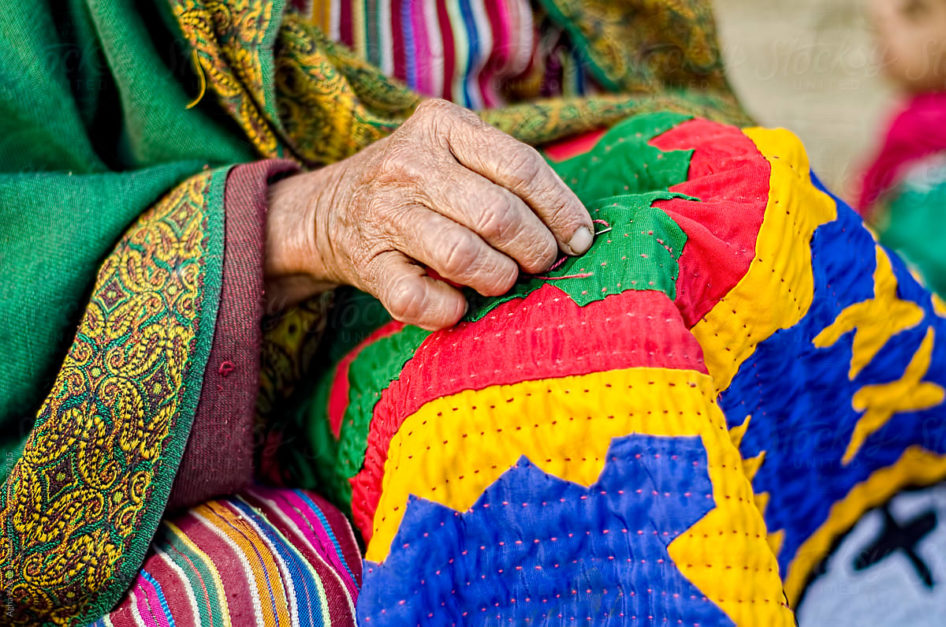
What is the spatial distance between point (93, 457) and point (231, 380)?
5.6 inches

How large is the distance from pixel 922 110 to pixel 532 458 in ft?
5.62

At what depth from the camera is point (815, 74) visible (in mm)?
2773

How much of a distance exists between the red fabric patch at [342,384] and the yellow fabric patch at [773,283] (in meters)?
0.32

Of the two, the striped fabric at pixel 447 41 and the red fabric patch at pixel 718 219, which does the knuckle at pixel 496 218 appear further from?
the striped fabric at pixel 447 41

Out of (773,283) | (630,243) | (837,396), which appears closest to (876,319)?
(837,396)

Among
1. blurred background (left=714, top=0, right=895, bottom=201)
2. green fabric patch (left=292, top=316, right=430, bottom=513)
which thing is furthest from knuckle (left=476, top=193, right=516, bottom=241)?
blurred background (left=714, top=0, right=895, bottom=201)

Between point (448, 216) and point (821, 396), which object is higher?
point (448, 216)

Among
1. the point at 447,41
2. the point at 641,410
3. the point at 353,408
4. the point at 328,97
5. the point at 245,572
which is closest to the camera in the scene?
the point at 641,410

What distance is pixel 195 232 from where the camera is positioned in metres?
0.75

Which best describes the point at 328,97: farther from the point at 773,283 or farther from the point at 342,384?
the point at 773,283

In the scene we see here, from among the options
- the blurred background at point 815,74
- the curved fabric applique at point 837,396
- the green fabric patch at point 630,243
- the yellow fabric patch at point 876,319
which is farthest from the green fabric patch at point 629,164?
the blurred background at point 815,74

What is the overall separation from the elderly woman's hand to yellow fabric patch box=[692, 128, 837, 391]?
14 cm

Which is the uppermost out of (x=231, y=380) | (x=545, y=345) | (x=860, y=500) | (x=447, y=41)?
(x=447, y=41)

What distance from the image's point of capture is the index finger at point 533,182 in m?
0.61
